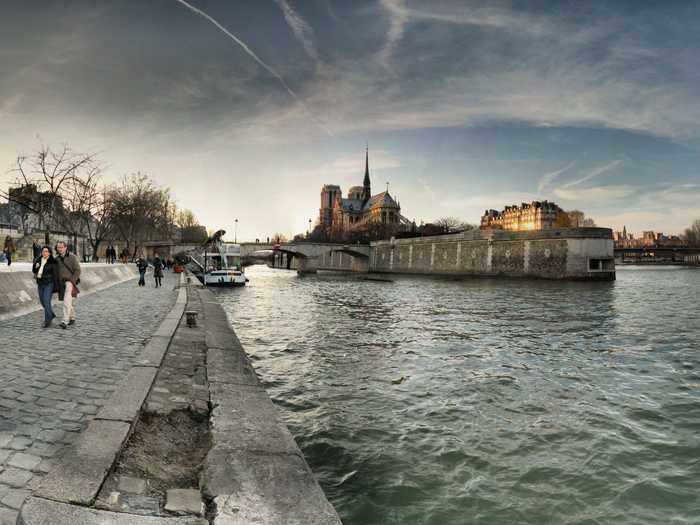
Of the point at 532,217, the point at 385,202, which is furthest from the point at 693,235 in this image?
the point at 385,202

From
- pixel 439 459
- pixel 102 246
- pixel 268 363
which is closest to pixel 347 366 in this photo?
pixel 268 363

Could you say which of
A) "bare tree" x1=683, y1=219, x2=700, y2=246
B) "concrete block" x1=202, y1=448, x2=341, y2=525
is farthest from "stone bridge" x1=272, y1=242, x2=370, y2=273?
"bare tree" x1=683, y1=219, x2=700, y2=246

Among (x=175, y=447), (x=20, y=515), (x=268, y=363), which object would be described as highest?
(x=20, y=515)

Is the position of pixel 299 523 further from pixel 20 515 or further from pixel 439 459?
pixel 439 459

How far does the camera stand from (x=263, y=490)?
310cm

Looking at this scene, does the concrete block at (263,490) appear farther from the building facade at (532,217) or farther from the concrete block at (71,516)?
the building facade at (532,217)

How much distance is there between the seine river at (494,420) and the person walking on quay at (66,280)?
377 cm

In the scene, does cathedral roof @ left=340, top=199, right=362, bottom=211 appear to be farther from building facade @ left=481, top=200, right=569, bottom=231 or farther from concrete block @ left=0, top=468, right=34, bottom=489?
concrete block @ left=0, top=468, right=34, bottom=489

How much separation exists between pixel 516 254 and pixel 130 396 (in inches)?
1780

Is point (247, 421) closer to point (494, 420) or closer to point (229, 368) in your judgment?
point (229, 368)

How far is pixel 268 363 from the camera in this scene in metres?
9.20

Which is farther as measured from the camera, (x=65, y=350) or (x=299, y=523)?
(x=65, y=350)

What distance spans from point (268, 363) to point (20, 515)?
22.7 feet

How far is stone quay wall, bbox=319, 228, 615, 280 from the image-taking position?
40656 millimetres
